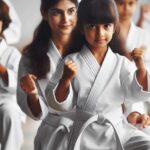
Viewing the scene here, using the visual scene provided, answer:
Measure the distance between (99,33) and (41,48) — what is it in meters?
0.17

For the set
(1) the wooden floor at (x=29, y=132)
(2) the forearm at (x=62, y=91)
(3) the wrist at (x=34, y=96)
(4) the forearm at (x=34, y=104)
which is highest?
(2) the forearm at (x=62, y=91)

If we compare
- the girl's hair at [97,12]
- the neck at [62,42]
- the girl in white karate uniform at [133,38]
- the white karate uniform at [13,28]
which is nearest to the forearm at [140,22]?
the girl in white karate uniform at [133,38]

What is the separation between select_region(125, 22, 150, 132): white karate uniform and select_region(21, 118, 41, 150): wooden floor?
0.25 m

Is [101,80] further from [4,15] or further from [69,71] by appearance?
[4,15]

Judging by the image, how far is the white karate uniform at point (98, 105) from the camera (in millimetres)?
830

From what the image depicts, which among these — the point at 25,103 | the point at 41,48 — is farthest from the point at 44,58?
the point at 25,103

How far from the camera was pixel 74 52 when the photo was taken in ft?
2.97

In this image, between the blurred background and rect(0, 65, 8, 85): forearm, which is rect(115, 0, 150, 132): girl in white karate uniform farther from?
rect(0, 65, 8, 85): forearm

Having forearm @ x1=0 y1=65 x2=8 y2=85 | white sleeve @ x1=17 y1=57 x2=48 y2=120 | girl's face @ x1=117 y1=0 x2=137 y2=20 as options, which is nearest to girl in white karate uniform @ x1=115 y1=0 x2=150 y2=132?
girl's face @ x1=117 y1=0 x2=137 y2=20

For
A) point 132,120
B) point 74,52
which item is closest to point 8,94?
point 74,52

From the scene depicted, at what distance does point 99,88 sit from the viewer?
85 centimetres

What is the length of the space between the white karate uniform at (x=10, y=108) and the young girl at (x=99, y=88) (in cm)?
13

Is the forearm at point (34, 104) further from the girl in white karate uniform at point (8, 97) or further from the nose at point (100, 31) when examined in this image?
the nose at point (100, 31)

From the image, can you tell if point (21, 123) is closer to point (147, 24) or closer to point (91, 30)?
point (91, 30)
